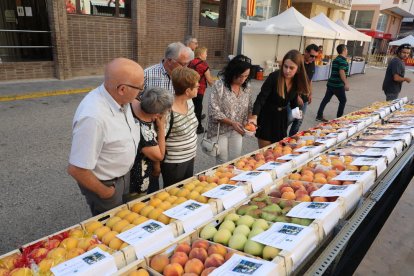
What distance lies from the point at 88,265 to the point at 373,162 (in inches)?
92.4

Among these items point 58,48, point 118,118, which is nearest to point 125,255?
point 118,118

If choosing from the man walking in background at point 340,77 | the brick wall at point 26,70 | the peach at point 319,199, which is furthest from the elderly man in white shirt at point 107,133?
the brick wall at point 26,70

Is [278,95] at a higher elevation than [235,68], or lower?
lower

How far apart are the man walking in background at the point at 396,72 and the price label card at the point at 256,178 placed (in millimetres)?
5244

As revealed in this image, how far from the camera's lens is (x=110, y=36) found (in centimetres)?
1056

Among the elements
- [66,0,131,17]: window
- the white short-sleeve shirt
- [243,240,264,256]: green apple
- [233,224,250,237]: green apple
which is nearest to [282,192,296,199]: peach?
[233,224,250,237]: green apple

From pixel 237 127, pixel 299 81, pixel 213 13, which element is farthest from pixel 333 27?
pixel 237 127

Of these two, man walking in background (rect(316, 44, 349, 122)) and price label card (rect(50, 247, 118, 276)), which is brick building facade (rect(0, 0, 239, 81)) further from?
price label card (rect(50, 247, 118, 276))

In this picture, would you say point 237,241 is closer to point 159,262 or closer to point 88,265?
point 159,262

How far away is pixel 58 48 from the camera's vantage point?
30.0ft

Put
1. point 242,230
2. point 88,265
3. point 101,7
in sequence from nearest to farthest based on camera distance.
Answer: point 88,265 → point 242,230 → point 101,7

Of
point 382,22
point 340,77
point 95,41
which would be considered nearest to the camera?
point 340,77

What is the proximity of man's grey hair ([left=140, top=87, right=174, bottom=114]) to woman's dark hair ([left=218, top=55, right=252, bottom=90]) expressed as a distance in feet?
4.06

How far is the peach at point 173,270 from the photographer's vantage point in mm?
1450
